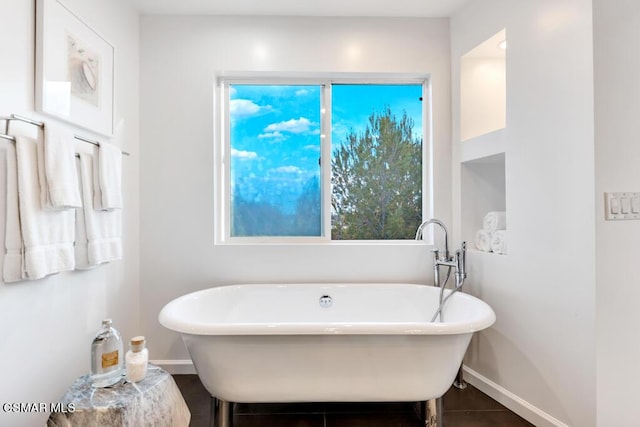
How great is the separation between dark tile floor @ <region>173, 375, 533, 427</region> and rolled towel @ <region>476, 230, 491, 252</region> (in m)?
0.89

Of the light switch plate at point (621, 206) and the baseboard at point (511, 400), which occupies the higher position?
the light switch plate at point (621, 206)

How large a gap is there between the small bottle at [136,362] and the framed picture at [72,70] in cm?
111

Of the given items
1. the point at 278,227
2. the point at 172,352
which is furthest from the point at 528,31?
the point at 172,352

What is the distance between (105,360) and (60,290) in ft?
1.48

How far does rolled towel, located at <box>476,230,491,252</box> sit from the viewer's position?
2021 mm

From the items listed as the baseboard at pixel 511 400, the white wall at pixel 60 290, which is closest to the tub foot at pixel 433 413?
the baseboard at pixel 511 400

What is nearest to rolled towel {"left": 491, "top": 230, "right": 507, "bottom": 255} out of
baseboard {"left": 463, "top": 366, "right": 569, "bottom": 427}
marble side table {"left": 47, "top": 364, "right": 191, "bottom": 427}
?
baseboard {"left": 463, "top": 366, "right": 569, "bottom": 427}

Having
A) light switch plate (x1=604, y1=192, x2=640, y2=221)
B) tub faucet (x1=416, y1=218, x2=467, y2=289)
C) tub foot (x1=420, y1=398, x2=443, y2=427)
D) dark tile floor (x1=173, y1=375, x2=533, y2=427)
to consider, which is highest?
light switch plate (x1=604, y1=192, x2=640, y2=221)

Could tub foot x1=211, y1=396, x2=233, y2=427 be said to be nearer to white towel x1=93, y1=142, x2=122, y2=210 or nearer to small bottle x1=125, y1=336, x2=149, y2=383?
small bottle x1=125, y1=336, x2=149, y2=383

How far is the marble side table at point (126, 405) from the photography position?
3.86 feet

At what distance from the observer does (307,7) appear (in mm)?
2168

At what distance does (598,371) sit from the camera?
4.52 feet

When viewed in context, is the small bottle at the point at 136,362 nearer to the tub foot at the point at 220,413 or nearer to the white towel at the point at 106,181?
the tub foot at the point at 220,413

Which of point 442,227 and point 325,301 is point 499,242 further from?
point 325,301
